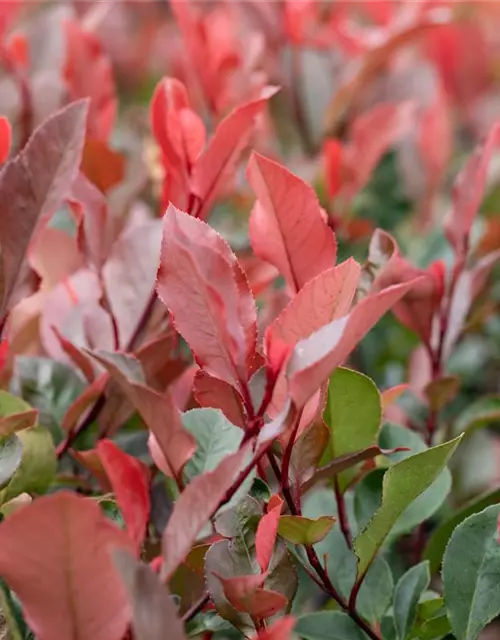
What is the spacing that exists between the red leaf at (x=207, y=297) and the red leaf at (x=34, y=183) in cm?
16

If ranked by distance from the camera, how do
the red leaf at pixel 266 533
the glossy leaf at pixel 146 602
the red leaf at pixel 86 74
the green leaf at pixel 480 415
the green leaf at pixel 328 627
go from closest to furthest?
the glossy leaf at pixel 146 602
the red leaf at pixel 266 533
the green leaf at pixel 328 627
the green leaf at pixel 480 415
the red leaf at pixel 86 74

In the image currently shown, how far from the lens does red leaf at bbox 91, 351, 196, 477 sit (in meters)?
0.54

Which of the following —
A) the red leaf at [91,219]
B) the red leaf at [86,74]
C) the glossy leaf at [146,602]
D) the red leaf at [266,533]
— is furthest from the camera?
the red leaf at [86,74]

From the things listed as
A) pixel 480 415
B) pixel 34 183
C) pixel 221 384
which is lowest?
pixel 480 415

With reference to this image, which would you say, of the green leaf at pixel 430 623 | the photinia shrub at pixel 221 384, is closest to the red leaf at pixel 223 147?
the photinia shrub at pixel 221 384

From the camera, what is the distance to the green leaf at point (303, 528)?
572 mm

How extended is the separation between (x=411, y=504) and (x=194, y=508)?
302 mm

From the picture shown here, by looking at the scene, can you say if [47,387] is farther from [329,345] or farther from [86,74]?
[86,74]

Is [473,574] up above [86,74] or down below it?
below

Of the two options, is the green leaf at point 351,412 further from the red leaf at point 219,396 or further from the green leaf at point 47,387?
the green leaf at point 47,387

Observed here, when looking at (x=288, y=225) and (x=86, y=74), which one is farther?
(x=86, y=74)

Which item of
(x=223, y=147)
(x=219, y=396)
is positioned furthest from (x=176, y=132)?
(x=219, y=396)

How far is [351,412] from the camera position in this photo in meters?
0.68

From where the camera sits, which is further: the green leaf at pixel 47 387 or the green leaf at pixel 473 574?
the green leaf at pixel 47 387
